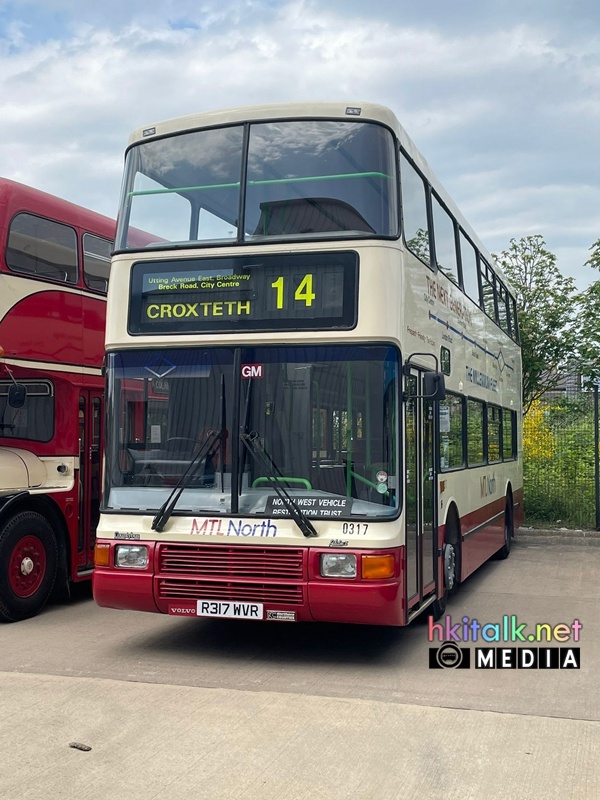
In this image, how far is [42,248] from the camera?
390 inches

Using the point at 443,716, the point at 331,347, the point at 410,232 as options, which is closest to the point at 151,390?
the point at 331,347

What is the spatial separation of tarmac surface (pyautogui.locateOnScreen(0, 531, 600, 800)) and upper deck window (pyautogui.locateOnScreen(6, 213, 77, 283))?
150 inches

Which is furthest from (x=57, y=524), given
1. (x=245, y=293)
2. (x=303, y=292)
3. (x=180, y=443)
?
(x=303, y=292)

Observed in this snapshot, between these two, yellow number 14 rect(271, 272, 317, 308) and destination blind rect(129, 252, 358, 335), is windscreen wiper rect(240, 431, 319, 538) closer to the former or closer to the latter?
destination blind rect(129, 252, 358, 335)

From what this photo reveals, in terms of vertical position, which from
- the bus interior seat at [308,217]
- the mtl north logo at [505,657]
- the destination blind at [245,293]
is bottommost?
the mtl north logo at [505,657]

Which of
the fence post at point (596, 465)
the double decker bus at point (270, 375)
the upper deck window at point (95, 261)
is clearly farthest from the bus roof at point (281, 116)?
the fence post at point (596, 465)

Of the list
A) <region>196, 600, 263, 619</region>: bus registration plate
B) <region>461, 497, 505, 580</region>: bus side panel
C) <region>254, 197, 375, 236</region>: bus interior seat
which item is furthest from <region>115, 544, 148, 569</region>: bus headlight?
<region>461, 497, 505, 580</region>: bus side panel

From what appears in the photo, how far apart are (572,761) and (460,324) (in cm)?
581

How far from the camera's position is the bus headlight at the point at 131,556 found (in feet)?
24.3

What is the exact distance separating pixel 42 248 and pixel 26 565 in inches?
127

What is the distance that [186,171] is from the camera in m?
8.05

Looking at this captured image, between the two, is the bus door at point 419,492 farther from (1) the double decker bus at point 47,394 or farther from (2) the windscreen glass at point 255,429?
(1) the double decker bus at point 47,394

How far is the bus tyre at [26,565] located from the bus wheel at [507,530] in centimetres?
691

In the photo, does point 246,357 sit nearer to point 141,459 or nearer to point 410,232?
point 141,459
